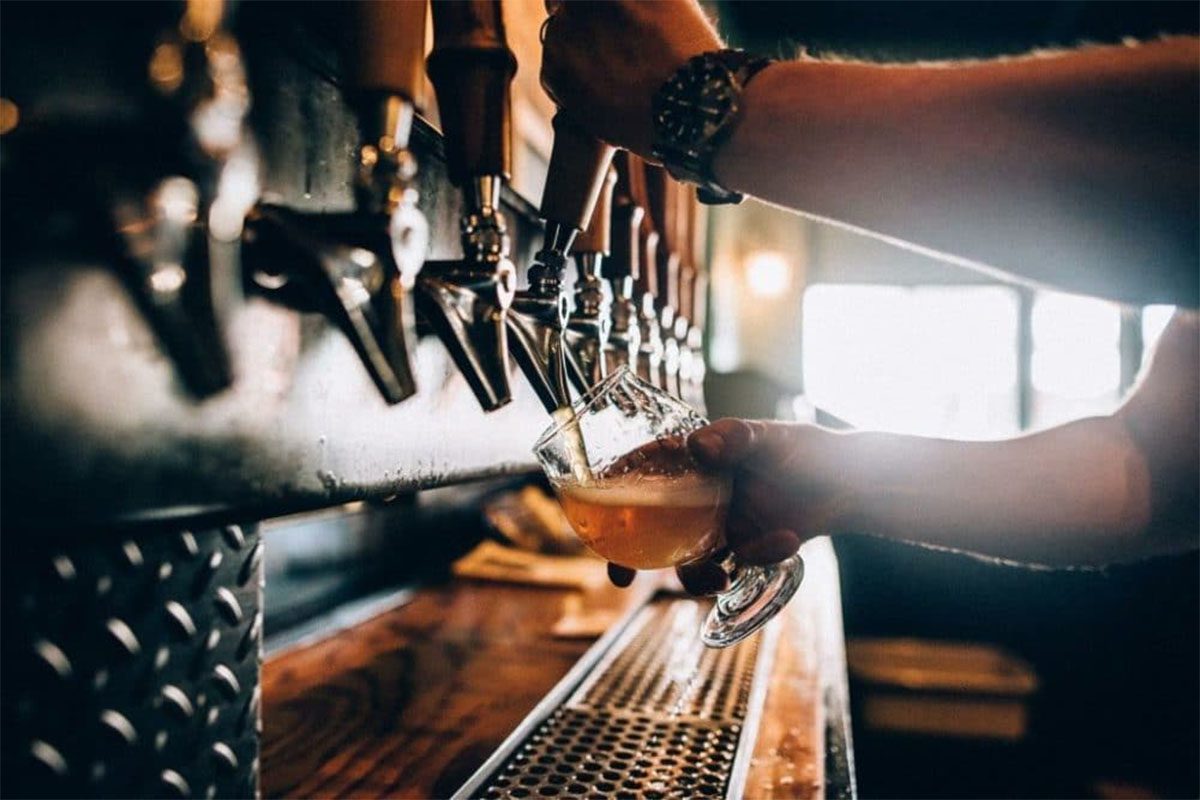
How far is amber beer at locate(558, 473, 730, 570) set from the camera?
88cm

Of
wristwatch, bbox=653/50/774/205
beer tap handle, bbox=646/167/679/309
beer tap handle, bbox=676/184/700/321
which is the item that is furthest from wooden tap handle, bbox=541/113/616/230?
beer tap handle, bbox=676/184/700/321

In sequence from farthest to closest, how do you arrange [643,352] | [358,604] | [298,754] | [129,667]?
[358,604] < [643,352] < [298,754] < [129,667]

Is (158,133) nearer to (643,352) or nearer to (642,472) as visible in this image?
(642,472)

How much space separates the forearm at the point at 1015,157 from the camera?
0.64m

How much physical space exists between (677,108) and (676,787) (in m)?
0.66

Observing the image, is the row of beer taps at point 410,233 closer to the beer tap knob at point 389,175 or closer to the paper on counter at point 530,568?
the beer tap knob at point 389,175

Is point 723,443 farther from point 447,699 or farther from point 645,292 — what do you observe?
point 447,699

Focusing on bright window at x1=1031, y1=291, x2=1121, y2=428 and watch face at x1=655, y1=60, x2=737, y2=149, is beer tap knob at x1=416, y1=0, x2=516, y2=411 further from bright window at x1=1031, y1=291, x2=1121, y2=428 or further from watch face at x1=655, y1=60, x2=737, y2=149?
bright window at x1=1031, y1=291, x2=1121, y2=428

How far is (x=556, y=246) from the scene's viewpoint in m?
0.89

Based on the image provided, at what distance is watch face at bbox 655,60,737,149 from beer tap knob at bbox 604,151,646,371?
1.83 ft

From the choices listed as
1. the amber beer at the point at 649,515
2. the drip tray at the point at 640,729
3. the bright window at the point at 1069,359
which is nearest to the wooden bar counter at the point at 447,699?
the drip tray at the point at 640,729

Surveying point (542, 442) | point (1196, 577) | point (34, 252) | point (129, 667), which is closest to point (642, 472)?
point (542, 442)

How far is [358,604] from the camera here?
6.70 feet

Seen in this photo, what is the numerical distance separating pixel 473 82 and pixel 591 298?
1.45ft
